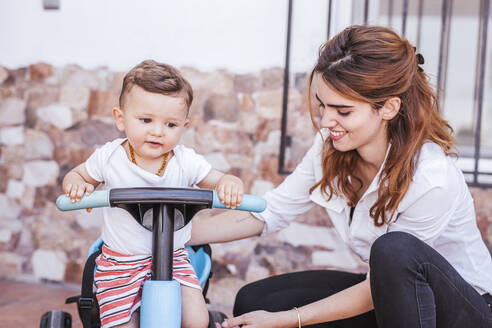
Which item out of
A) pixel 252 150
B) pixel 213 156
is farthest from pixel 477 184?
pixel 213 156

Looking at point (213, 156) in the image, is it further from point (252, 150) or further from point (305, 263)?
point (305, 263)

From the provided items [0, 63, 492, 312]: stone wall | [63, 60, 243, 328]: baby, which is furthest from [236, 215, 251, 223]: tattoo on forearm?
[0, 63, 492, 312]: stone wall

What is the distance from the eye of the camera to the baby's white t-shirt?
1.37m

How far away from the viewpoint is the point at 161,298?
1133mm

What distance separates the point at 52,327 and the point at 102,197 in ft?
1.63

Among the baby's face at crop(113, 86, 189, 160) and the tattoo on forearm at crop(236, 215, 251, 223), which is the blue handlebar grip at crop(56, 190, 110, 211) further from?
the tattoo on forearm at crop(236, 215, 251, 223)

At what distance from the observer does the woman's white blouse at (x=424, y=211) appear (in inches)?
57.0

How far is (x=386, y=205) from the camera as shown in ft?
4.92

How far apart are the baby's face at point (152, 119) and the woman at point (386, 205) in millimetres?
355

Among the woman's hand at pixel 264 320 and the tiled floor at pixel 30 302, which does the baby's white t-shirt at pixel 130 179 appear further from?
the tiled floor at pixel 30 302

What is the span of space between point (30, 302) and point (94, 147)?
0.84 m

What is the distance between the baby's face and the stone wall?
1.24 metres

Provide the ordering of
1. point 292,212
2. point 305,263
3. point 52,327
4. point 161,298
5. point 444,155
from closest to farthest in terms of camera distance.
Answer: point 161,298 → point 52,327 → point 444,155 → point 292,212 → point 305,263

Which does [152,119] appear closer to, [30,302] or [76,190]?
[76,190]
